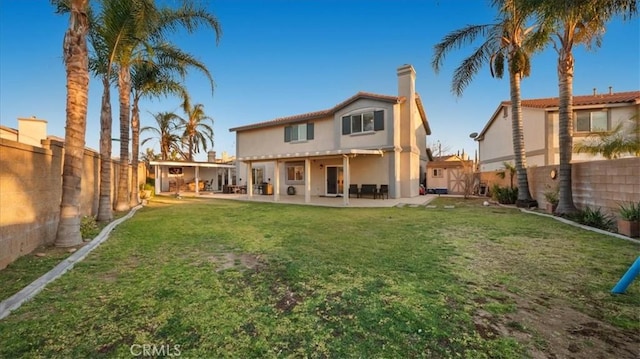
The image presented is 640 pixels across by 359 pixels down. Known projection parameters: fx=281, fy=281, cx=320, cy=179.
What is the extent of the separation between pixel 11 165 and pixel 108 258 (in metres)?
2.08

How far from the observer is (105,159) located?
31.3 ft

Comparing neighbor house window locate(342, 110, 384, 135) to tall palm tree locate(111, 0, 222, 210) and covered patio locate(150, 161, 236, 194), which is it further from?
covered patio locate(150, 161, 236, 194)

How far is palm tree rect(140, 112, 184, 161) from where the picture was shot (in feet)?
93.2

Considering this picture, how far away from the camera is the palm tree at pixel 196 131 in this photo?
2886 cm

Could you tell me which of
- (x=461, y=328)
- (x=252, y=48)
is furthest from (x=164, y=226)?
(x=252, y=48)

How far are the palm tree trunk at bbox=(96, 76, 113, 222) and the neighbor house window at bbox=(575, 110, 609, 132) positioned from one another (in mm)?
24823

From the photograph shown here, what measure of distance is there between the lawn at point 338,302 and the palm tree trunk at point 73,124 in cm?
95

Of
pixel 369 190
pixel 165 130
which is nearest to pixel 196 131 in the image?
pixel 165 130

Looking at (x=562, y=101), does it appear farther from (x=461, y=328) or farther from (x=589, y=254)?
(x=461, y=328)

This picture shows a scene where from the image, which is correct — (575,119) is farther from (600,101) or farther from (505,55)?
(505,55)

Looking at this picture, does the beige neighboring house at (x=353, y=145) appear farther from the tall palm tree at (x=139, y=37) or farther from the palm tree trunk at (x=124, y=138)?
the tall palm tree at (x=139, y=37)

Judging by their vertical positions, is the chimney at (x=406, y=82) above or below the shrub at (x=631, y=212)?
above

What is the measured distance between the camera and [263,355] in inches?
90.5

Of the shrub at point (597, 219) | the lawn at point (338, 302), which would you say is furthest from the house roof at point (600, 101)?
the lawn at point (338, 302)
